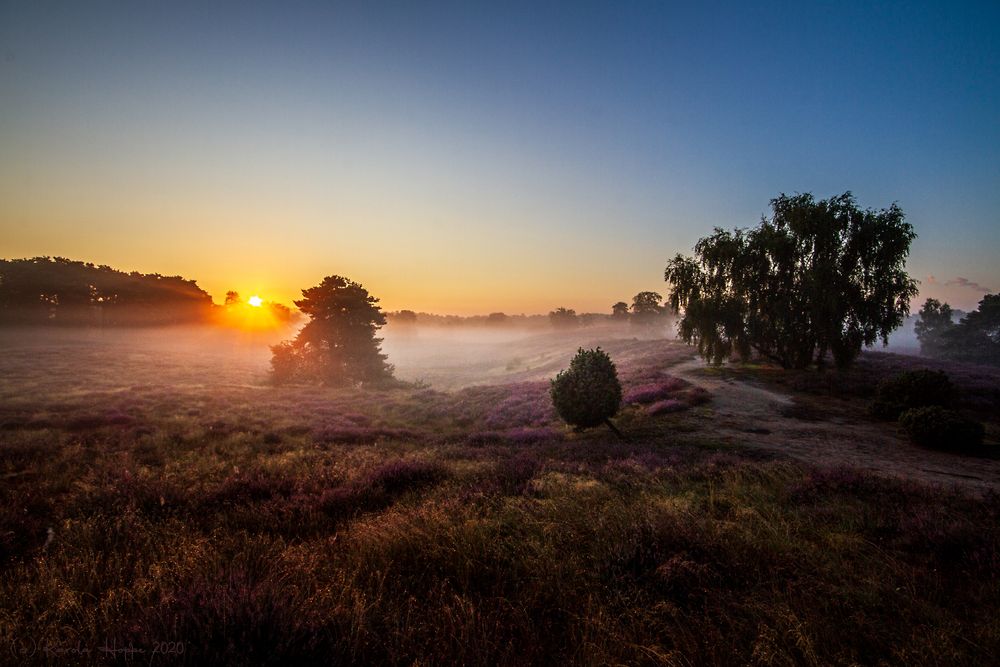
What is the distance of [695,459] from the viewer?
9883mm

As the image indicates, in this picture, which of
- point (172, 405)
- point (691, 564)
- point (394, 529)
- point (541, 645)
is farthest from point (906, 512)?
point (172, 405)

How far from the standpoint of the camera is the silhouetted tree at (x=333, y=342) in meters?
33.7

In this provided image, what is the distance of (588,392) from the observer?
552 inches

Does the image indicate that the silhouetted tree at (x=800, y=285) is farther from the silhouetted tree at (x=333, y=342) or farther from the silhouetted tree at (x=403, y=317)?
the silhouetted tree at (x=403, y=317)

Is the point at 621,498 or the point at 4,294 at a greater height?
the point at 4,294

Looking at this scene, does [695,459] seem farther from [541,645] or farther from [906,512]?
[541,645]

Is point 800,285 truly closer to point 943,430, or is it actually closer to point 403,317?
point 943,430

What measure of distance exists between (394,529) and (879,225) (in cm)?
2906

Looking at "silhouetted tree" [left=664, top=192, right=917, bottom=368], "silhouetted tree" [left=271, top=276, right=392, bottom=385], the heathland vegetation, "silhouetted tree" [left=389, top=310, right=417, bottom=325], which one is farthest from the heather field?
"silhouetted tree" [left=389, top=310, right=417, bottom=325]

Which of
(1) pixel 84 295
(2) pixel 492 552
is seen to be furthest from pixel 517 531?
(1) pixel 84 295

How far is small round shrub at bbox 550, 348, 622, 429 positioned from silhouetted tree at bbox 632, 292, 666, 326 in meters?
95.6

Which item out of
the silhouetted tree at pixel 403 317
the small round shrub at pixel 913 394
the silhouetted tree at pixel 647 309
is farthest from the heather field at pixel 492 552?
the silhouetted tree at pixel 403 317

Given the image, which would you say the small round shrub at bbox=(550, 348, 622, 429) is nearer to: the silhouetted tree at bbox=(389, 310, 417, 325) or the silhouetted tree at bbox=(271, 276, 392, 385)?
the silhouetted tree at bbox=(271, 276, 392, 385)

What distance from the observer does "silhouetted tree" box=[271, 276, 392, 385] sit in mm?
33656
